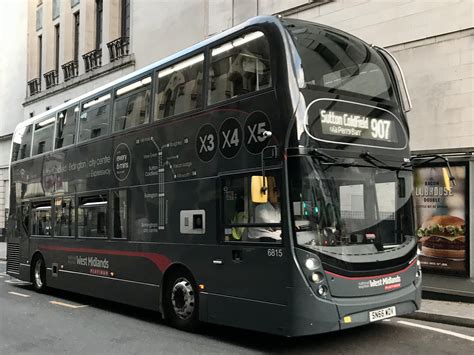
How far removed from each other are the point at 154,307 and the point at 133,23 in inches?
636

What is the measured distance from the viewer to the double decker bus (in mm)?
5973

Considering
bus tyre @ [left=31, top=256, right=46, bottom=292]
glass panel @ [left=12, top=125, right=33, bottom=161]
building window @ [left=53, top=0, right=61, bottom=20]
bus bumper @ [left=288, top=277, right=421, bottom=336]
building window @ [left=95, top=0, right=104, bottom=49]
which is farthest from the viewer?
building window @ [left=53, top=0, right=61, bottom=20]

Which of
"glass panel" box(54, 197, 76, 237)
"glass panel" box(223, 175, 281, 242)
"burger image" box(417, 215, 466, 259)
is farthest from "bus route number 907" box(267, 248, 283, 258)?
"burger image" box(417, 215, 466, 259)

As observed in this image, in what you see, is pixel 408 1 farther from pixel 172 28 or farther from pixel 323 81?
pixel 172 28

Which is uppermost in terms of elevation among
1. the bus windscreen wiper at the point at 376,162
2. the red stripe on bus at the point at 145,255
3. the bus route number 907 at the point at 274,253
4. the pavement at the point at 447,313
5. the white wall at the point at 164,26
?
the white wall at the point at 164,26

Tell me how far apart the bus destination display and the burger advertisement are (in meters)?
4.84

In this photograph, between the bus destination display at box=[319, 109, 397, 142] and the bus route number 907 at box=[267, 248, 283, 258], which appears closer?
the bus route number 907 at box=[267, 248, 283, 258]

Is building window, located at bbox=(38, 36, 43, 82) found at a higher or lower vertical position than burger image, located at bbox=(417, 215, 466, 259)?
higher

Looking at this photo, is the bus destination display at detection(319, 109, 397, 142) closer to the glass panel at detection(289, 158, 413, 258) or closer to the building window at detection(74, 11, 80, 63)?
the glass panel at detection(289, 158, 413, 258)

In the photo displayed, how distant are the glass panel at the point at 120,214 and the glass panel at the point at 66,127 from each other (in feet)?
7.59

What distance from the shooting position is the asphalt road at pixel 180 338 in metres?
6.44

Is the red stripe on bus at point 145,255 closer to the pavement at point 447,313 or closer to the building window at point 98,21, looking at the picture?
the pavement at point 447,313

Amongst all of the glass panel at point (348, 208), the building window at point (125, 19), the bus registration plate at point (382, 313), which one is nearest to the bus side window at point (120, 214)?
the glass panel at point (348, 208)

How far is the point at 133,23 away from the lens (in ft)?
70.4
